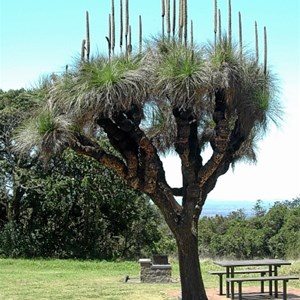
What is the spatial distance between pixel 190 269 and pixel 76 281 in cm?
560

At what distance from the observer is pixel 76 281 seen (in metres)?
15.2

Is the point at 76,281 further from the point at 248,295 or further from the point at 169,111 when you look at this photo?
the point at 169,111

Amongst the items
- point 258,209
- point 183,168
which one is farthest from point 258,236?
point 183,168

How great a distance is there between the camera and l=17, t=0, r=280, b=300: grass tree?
952cm

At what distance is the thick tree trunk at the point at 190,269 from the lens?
10.4 meters

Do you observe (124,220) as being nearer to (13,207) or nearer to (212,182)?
(13,207)

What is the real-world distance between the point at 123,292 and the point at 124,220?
12.0 metres

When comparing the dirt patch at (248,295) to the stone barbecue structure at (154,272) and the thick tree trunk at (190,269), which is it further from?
the stone barbecue structure at (154,272)

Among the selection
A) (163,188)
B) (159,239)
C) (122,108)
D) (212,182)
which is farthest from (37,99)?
(159,239)

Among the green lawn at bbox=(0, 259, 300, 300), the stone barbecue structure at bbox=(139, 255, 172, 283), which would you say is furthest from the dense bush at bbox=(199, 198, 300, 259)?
the stone barbecue structure at bbox=(139, 255, 172, 283)

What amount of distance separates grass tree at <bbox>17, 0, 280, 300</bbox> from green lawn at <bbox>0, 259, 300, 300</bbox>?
9.25ft

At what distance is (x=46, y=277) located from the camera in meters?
16.2

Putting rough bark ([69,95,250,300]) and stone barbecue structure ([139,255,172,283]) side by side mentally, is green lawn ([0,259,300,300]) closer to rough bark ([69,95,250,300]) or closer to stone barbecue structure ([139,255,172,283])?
stone barbecue structure ([139,255,172,283])

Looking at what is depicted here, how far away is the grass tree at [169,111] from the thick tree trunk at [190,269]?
0.02m
